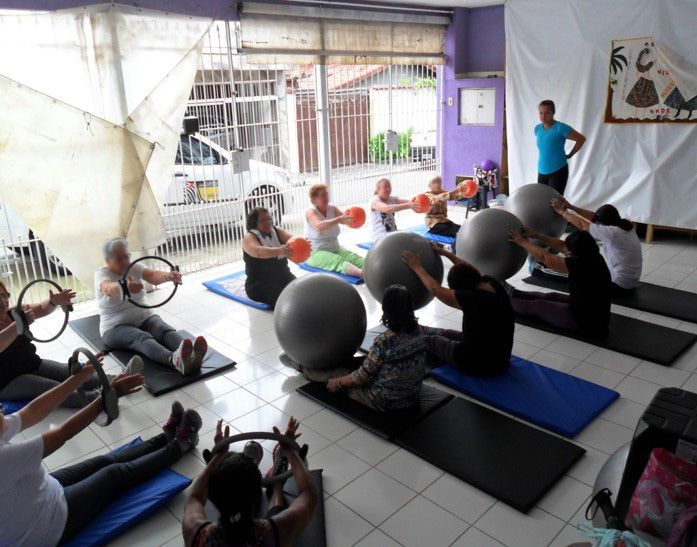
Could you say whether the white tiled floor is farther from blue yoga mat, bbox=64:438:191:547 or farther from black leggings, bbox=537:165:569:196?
black leggings, bbox=537:165:569:196

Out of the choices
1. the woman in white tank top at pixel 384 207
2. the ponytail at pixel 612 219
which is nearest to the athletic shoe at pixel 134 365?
A: the woman in white tank top at pixel 384 207

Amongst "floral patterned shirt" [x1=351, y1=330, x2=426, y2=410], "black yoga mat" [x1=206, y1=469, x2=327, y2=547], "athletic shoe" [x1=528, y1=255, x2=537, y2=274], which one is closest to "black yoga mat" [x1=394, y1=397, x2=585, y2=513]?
"floral patterned shirt" [x1=351, y1=330, x2=426, y2=410]

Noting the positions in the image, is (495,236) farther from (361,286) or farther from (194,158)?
(194,158)

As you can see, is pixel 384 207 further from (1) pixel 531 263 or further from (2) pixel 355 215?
(1) pixel 531 263

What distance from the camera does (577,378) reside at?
3809mm

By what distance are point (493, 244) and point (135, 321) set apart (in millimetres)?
2937

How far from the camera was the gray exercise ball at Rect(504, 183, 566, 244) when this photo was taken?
561 cm

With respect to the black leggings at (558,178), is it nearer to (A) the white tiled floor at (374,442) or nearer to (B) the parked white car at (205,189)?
(A) the white tiled floor at (374,442)

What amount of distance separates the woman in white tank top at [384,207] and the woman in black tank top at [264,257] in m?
1.39

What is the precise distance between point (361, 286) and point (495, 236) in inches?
57.1

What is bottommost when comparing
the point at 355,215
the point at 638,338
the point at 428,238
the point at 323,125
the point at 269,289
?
the point at 638,338

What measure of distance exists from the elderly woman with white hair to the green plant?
488cm

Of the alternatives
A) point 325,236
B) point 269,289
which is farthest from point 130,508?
point 325,236

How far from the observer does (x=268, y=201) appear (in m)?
7.02
